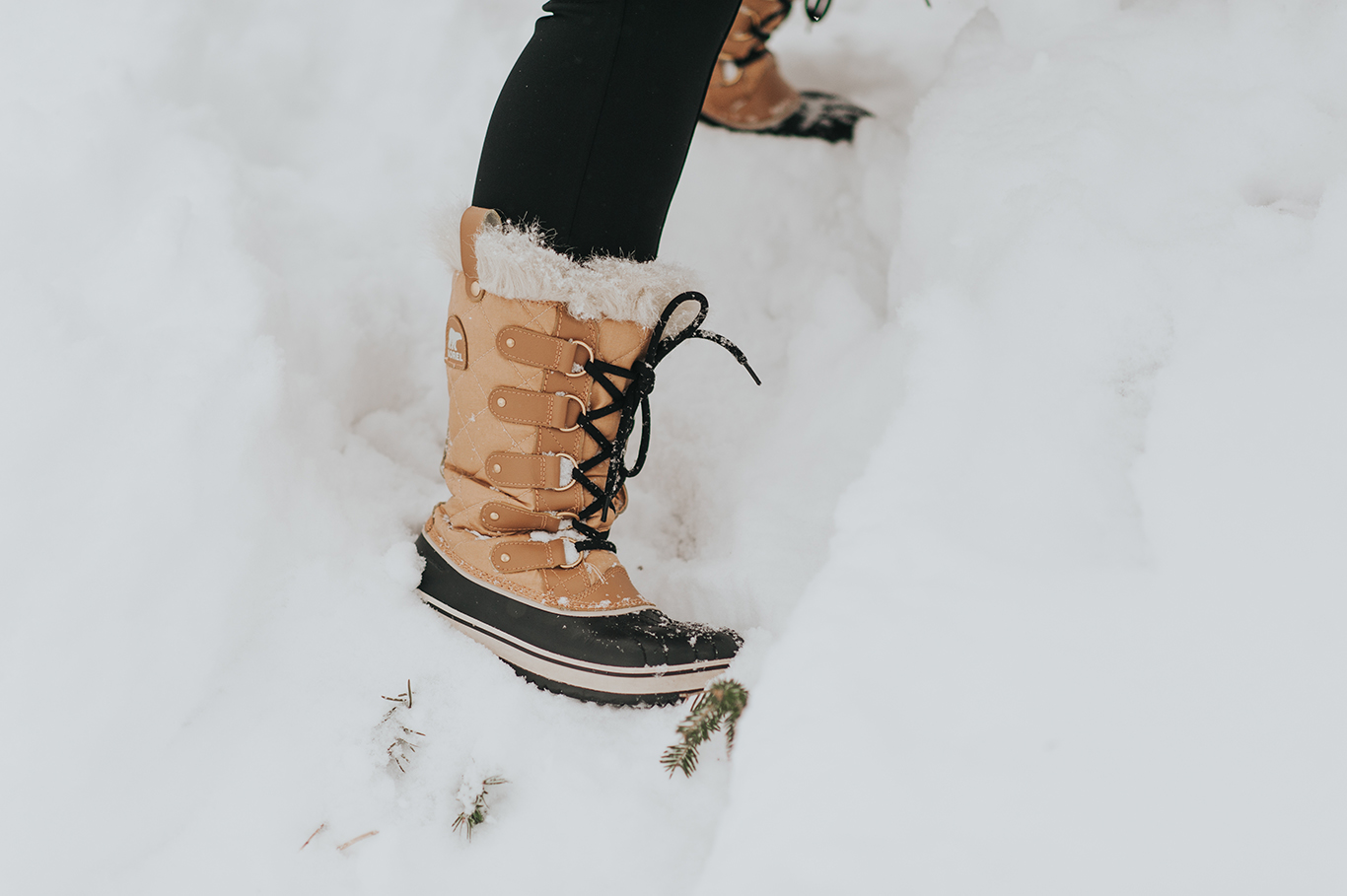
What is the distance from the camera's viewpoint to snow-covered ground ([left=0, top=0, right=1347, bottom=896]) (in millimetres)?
594

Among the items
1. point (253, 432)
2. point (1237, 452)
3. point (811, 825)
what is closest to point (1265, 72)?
point (1237, 452)

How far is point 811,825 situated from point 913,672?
15 cm

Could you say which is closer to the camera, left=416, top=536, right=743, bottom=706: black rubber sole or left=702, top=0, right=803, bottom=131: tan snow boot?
left=416, top=536, right=743, bottom=706: black rubber sole

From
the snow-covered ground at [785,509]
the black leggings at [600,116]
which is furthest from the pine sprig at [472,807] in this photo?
the black leggings at [600,116]

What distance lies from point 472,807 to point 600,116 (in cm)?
69

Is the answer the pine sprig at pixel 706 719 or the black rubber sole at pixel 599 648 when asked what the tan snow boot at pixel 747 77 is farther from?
the pine sprig at pixel 706 719

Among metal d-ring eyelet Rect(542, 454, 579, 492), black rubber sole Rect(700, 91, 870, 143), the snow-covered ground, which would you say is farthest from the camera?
black rubber sole Rect(700, 91, 870, 143)

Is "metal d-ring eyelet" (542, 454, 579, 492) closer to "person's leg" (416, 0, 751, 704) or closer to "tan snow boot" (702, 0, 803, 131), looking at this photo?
"person's leg" (416, 0, 751, 704)

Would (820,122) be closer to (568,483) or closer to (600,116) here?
(600,116)

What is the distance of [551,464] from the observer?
0.90 m

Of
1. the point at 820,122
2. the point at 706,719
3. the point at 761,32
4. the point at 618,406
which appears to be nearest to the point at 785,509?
the point at 618,406

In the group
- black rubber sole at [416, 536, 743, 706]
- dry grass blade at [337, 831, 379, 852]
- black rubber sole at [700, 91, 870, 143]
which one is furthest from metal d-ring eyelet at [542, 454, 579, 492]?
black rubber sole at [700, 91, 870, 143]

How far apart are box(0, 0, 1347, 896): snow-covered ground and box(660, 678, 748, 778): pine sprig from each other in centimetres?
5

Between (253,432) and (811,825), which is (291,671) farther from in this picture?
(811,825)
